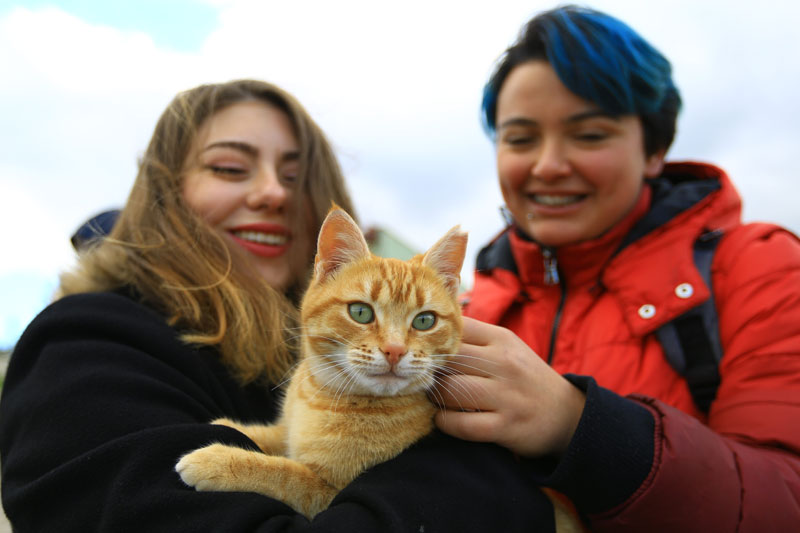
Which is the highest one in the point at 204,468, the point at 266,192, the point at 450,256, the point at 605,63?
the point at 605,63

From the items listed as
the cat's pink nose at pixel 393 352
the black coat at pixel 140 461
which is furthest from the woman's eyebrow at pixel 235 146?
the cat's pink nose at pixel 393 352

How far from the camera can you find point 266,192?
2477 millimetres

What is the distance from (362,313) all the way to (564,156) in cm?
131

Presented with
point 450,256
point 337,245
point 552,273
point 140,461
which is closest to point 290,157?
point 337,245

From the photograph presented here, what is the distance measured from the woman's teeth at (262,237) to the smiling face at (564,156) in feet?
4.26

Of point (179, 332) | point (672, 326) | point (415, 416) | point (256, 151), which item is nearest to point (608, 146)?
point (672, 326)

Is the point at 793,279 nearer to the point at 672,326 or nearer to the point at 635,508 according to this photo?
the point at 672,326

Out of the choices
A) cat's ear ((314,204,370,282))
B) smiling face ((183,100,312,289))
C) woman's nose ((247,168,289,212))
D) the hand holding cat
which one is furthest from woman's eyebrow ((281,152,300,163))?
the hand holding cat

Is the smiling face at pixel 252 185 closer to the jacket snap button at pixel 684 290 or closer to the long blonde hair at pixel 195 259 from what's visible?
the long blonde hair at pixel 195 259

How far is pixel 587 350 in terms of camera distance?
2250mm

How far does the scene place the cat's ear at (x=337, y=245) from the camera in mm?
1945

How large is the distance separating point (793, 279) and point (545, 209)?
1.07 meters

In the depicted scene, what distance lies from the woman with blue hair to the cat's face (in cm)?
14

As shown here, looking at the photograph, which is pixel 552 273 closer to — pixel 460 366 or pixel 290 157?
pixel 460 366
